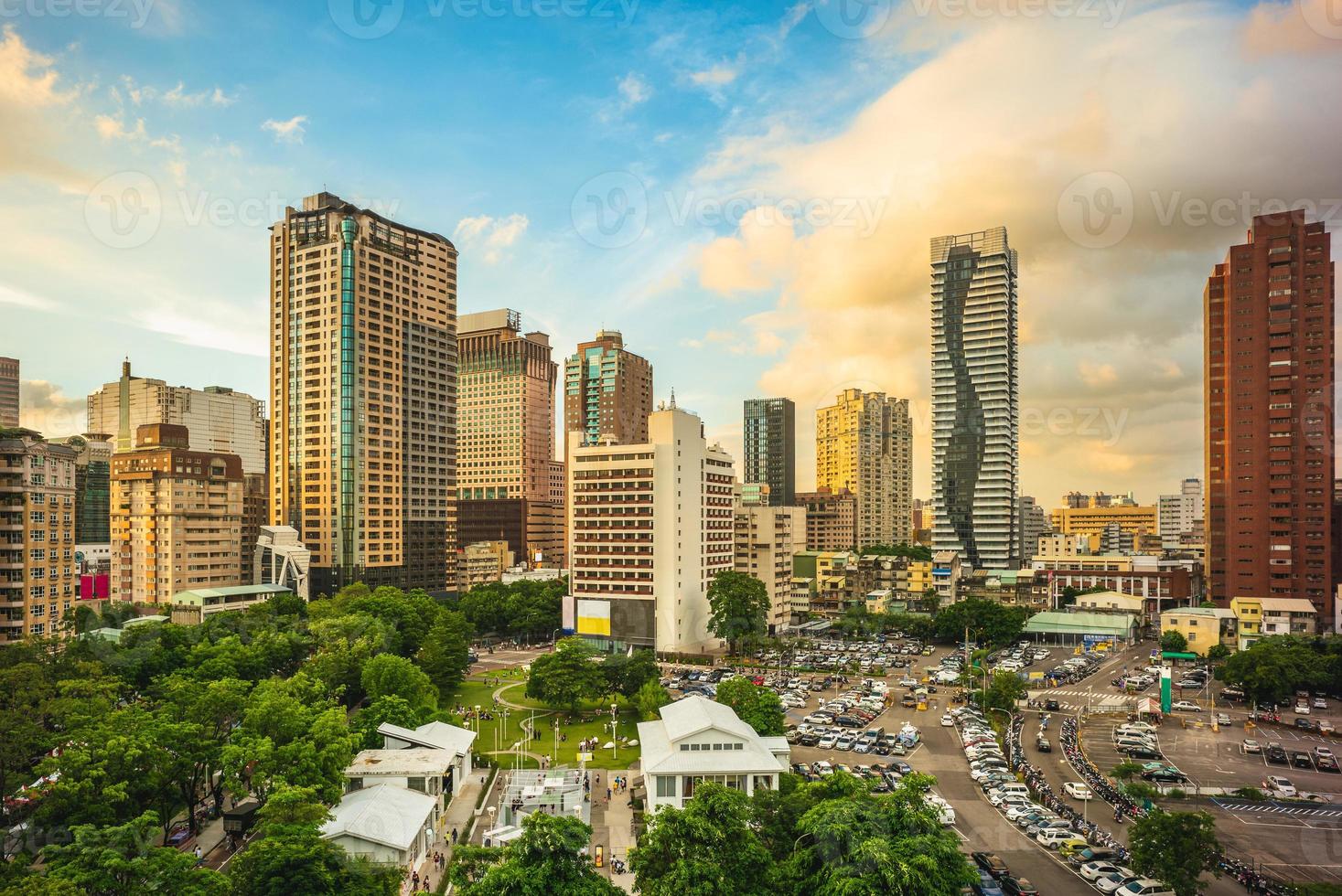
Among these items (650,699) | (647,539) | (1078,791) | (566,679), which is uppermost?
(647,539)

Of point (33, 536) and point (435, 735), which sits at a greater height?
point (33, 536)

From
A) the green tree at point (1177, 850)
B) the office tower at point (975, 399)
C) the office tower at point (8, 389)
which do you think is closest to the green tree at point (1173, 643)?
the office tower at point (975, 399)

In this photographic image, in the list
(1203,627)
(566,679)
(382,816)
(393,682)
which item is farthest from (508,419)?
(382,816)

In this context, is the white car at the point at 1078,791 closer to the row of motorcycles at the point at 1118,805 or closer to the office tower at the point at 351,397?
the row of motorcycles at the point at 1118,805

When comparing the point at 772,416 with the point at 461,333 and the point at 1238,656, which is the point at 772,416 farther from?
the point at 1238,656

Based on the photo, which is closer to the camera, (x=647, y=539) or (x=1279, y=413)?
(x=647, y=539)

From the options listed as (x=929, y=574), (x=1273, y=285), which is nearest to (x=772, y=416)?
(x=929, y=574)

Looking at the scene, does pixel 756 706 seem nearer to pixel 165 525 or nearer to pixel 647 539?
pixel 647 539
